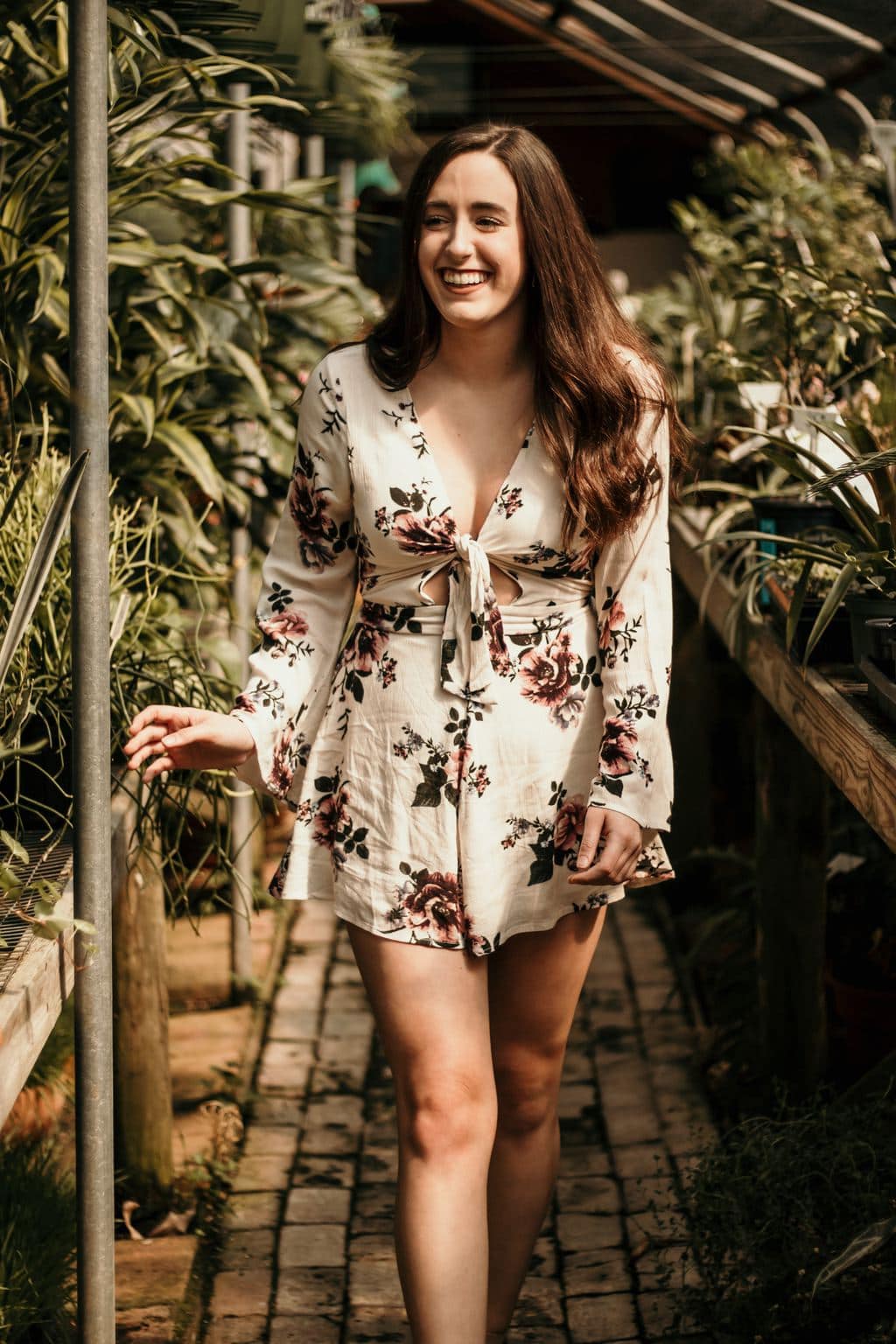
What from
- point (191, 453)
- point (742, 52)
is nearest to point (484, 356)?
point (191, 453)

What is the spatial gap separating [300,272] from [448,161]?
69.7 inches

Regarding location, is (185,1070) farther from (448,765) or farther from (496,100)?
(496,100)

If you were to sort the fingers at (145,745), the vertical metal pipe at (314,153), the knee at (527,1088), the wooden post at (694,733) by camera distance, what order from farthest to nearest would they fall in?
the vertical metal pipe at (314,153)
the wooden post at (694,733)
the knee at (527,1088)
the fingers at (145,745)

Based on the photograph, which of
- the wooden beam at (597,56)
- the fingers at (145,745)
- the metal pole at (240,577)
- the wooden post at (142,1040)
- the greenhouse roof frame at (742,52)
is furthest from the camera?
the wooden beam at (597,56)

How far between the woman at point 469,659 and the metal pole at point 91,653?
0.91ft

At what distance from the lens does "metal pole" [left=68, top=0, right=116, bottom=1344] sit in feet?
5.36

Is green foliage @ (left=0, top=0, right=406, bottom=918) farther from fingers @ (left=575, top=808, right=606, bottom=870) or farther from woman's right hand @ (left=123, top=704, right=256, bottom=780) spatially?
fingers @ (left=575, top=808, right=606, bottom=870)

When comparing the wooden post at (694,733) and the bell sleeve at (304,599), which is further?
the wooden post at (694,733)

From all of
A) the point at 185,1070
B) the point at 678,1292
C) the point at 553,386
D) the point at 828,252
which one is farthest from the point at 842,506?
the point at 828,252

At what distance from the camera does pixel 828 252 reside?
5.43 metres

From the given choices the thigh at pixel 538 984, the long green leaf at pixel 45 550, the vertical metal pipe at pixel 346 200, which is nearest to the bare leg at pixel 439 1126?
the thigh at pixel 538 984

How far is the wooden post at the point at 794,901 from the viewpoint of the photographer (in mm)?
3051

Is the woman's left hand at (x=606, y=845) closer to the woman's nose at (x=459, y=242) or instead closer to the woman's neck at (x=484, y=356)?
the woman's neck at (x=484, y=356)

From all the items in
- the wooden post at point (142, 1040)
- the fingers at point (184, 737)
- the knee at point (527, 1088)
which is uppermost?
the fingers at point (184, 737)
